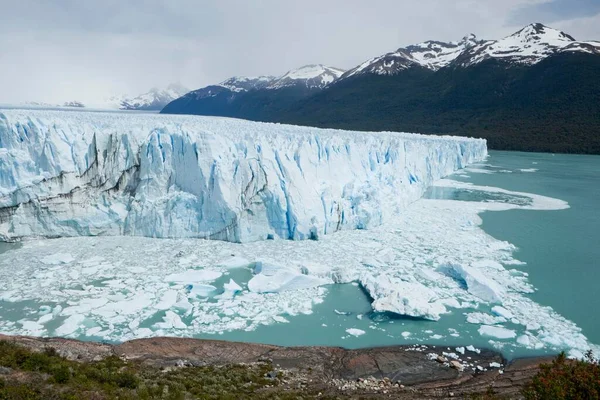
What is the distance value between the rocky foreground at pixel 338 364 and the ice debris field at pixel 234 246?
48cm

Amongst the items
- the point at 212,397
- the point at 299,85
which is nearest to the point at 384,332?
the point at 212,397

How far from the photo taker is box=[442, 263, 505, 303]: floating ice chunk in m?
8.16

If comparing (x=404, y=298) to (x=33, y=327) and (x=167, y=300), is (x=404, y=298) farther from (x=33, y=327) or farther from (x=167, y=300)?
(x=33, y=327)

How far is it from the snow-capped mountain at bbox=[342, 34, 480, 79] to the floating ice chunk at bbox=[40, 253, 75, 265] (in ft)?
276

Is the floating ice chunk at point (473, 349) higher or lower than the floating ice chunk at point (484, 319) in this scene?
lower

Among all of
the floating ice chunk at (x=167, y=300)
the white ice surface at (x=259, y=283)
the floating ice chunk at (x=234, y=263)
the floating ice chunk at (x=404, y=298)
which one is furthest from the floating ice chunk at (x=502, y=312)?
the floating ice chunk at (x=167, y=300)

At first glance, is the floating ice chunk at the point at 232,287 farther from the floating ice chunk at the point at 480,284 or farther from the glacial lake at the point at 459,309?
the floating ice chunk at the point at 480,284

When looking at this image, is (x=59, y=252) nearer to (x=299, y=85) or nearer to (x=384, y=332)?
(x=384, y=332)

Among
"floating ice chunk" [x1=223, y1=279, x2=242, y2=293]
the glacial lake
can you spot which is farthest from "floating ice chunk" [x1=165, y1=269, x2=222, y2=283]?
"floating ice chunk" [x1=223, y1=279, x2=242, y2=293]

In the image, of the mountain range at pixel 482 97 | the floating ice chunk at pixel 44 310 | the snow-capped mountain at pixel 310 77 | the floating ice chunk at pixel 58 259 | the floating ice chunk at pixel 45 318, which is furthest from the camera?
the snow-capped mountain at pixel 310 77

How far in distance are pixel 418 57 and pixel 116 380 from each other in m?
104

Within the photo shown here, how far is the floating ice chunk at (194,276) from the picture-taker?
877 centimetres

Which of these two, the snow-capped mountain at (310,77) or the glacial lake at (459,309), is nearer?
the glacial lake at (459,309)

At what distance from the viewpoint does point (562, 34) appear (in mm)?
71750
